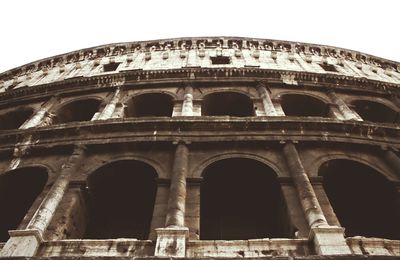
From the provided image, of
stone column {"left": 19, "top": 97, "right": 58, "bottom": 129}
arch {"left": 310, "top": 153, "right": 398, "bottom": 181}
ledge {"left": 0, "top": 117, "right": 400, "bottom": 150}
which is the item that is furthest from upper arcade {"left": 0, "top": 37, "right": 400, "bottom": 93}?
arch {"left": 310, "top": 153, "right": 398, "bottom": 181}

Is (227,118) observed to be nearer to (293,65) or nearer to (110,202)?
(110,202)

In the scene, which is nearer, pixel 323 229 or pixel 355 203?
pixel 323 229

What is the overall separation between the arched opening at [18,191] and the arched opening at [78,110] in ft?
11.5

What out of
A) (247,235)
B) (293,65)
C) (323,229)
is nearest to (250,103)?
(293,65)

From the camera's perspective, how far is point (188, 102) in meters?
10.6

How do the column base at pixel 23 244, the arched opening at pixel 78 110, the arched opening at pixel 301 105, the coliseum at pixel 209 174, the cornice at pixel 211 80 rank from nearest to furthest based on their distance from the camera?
the column base at pixel 23 244, the coliseum at pixel 209 174, the arched opening at pixel 301 105, the arched opening at pixel 78 110, the cornice at pixel 211 80

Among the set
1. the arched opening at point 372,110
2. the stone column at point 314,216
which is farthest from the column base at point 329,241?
the arched opening at point 372,110

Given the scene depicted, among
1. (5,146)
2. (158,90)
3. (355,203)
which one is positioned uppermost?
(158,90)

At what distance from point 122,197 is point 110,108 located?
3268 mm

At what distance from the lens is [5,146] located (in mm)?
8906

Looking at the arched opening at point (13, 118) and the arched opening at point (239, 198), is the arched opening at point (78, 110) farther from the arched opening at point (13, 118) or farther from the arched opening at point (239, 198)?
the arched opening at point (239, 198)

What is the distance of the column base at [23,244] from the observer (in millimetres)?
5426

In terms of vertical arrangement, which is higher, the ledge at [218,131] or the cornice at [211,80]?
the cornice at [211,80]

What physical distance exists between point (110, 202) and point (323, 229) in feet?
14.2
